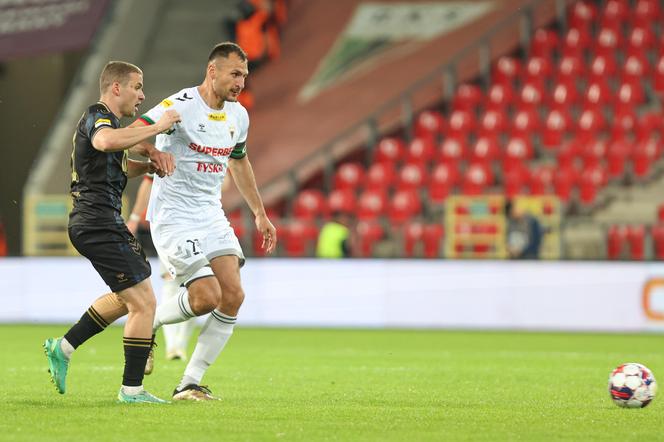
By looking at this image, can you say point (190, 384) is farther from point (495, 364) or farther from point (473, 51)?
point (473, 51)

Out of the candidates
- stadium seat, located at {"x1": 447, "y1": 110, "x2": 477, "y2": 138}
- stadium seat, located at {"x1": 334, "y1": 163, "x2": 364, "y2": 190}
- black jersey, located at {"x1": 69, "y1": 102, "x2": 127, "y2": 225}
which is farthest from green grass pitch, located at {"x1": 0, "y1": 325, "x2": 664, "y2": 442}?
stadium seat, located at {"x1": 447, "y1": 110, "x2": 477, "y2": 138}

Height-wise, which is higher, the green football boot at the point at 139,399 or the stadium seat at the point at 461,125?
the stadium seat at the point at 461,125

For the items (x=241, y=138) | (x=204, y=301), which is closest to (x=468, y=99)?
(x=241, y=138)

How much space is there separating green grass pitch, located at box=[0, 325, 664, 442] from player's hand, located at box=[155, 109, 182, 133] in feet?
5.24

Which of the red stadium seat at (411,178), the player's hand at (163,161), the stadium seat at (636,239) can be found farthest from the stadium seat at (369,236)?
the player's hand at (163,161)

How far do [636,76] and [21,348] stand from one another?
43.5 feet

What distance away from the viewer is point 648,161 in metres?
21.2

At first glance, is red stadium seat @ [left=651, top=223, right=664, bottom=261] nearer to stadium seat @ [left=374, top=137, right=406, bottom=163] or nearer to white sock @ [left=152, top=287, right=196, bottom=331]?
stadium seat @ [left=374, top=137, right=406, bottom=163]

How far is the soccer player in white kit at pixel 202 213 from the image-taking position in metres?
8.18

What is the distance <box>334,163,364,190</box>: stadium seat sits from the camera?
2311 centimetres

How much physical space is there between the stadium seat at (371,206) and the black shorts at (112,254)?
14.0 m

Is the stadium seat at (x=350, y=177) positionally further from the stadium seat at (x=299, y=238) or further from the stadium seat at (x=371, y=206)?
the stadium seat at (x=299, y=238)

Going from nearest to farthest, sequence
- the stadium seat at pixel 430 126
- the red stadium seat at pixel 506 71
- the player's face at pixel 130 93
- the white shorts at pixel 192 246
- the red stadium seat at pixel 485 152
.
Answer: the player's face at pixel 130 93 → the white shorts at pixel 192 246 → the red stadium seat at pixel 485 152 → the stadium seat at pixel 430 126 → the red stadium seat at pixel 506 71

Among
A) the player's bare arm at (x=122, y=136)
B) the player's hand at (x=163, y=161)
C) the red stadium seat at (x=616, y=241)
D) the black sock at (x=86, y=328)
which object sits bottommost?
the black sock at (x=86, y=328)
